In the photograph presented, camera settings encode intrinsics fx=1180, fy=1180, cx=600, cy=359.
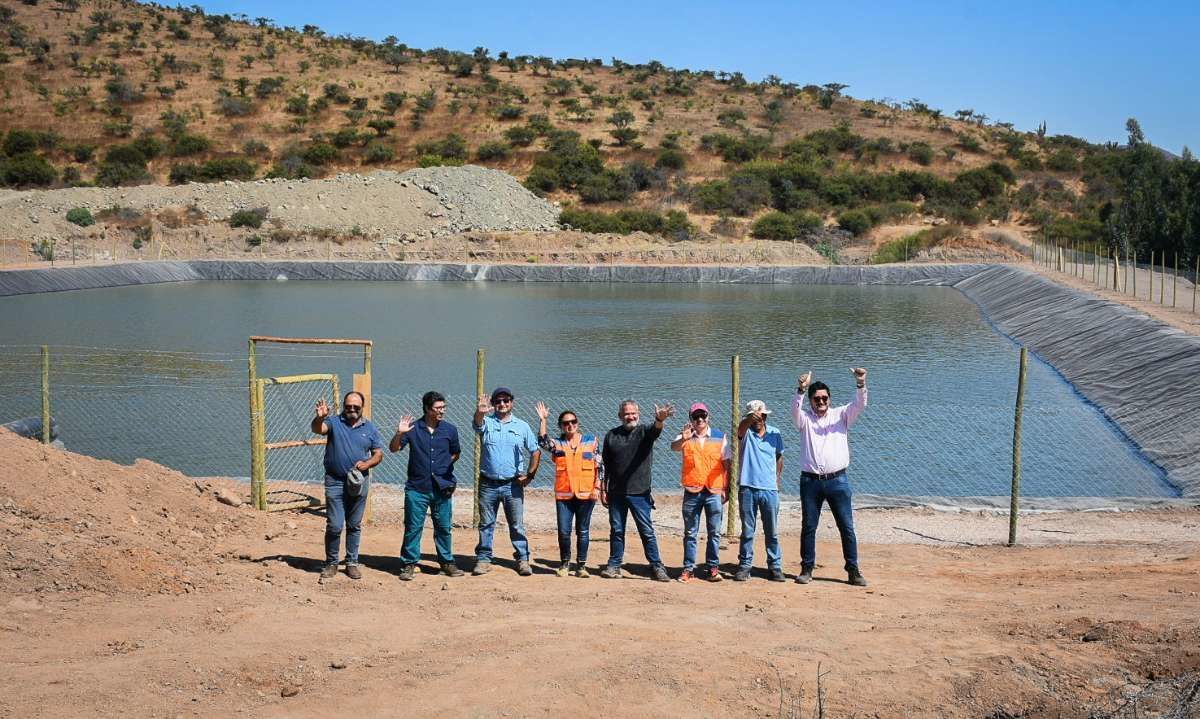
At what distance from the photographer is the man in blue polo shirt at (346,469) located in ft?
32.3

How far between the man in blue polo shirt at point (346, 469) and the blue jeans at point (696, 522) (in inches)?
106

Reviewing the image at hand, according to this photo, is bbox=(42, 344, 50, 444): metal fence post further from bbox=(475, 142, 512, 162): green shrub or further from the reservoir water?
bbox=(475, 142, 512, 162): green shrub

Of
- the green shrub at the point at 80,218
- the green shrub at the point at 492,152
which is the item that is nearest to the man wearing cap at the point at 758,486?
the green shrub at the point at 80,218

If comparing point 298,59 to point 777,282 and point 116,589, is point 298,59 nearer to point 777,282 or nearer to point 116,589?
point 777,282

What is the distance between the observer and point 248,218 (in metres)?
69.7

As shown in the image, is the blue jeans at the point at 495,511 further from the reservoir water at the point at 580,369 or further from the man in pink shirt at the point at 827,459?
the reservoir water at the point at 580,369

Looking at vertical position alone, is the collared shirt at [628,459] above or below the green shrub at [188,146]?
below

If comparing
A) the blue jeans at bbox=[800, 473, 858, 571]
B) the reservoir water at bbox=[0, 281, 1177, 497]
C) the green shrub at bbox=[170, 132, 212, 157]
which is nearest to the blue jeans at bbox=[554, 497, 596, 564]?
the blue jeans at bbox=[800, 473, 858, 571]

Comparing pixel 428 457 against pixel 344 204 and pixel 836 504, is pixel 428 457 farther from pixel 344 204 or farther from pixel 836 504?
pixel 344 204

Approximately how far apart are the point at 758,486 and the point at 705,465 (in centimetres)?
53

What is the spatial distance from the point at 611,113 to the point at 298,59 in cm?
3544

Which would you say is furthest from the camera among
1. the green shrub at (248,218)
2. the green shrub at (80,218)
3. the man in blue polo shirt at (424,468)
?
the green shrub at (248,218)

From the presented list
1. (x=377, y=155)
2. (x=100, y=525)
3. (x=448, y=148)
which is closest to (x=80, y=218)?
(x=377, y=155)

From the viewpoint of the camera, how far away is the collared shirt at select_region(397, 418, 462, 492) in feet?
32.9
